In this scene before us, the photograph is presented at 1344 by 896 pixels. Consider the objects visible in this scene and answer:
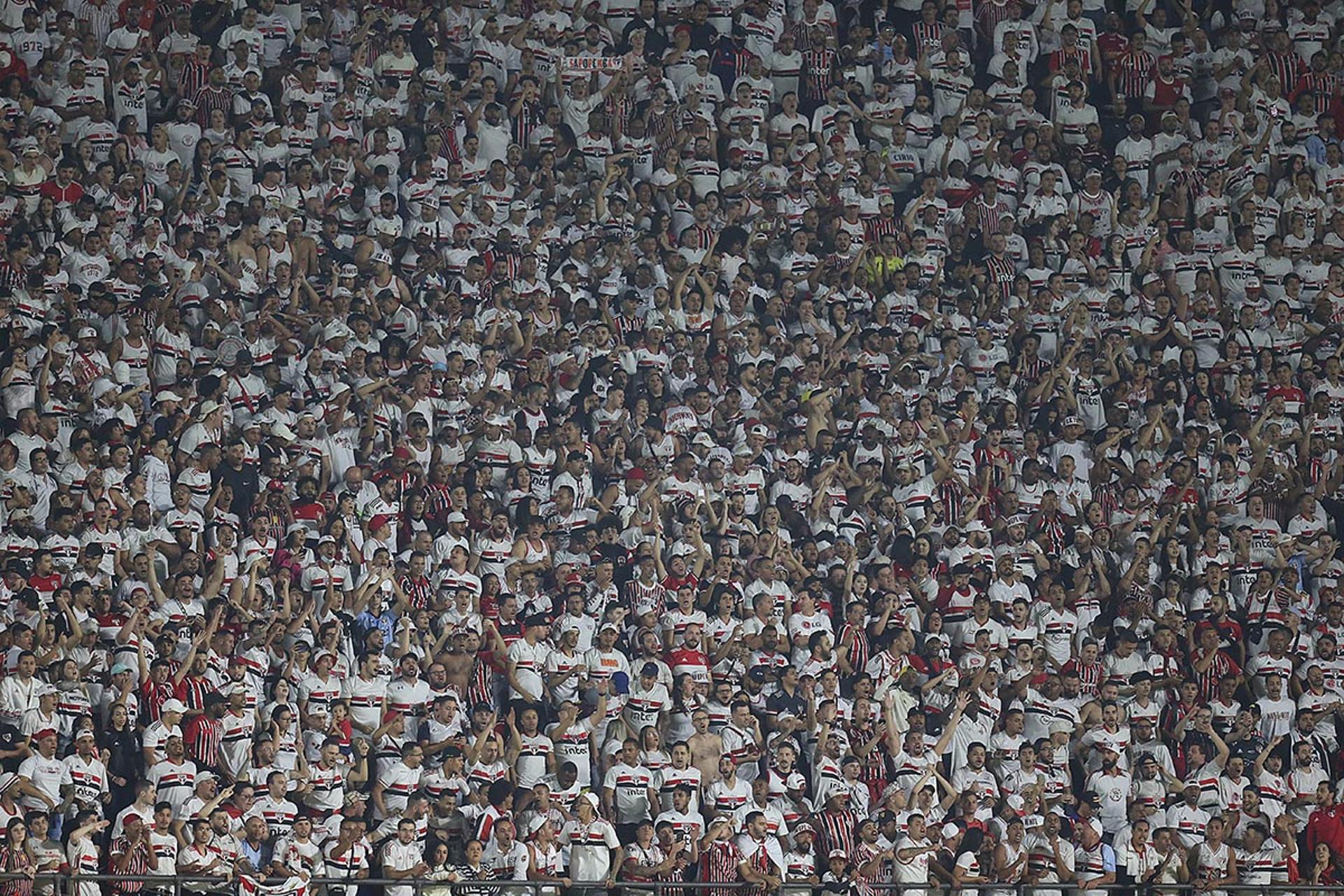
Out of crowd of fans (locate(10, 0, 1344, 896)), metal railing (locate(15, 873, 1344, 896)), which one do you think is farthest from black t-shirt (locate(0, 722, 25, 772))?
metal railing (locate(15, 873, 1344, 896))

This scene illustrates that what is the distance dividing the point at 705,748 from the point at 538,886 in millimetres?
1557

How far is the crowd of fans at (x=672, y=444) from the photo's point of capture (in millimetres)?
14664

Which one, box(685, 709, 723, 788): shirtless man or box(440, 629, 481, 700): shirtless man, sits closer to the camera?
box(685, 709, 723, 788): shirtless man

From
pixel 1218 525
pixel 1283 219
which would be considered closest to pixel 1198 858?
pixel 1218 525

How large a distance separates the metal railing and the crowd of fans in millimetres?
55

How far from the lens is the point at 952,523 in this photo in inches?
670

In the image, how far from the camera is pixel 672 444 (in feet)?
55.6

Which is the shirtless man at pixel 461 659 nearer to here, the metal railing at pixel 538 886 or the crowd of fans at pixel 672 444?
the crowd of fans at pixel 672 444

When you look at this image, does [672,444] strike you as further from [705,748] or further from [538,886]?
[538,886]

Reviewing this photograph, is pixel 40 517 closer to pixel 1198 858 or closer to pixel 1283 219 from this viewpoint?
pixel 1198 858

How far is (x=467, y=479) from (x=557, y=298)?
72.1 inches

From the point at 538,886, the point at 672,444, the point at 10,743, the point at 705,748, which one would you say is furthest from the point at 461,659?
the point at 10,743

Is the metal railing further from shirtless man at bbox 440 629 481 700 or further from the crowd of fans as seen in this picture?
shirtless man at bbox 440 629 481 700

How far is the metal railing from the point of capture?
43.9 ft
